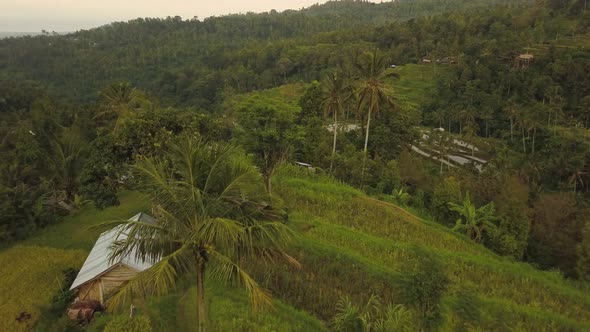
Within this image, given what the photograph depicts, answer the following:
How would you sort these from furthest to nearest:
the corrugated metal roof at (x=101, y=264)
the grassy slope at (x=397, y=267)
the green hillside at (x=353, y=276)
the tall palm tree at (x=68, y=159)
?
the tall palm tree at (x=68, y=159), the corrugated metal roof at (x=101, y=264), the grassy slope at (x=397, y=267), the green hillside at (x=353, y=276)

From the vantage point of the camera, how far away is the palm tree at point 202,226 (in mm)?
6734

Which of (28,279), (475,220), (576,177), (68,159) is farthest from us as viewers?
(576,177)

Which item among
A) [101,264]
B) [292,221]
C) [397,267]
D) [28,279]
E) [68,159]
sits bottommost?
[28,279]

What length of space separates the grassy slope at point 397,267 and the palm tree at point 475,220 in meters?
0.65

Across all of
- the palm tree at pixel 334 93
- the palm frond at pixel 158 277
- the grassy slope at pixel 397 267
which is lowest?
the grassy slope at pixel 397 267

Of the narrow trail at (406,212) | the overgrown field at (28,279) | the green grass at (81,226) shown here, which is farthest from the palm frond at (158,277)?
the narrow trail at (406,212)

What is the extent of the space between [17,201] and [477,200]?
66.9ft

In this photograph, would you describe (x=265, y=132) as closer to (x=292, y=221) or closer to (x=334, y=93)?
(x=292, y=221)

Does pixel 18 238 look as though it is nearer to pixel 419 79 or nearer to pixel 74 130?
pixel 74 130

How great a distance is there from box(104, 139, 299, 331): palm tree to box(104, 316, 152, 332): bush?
1207 millimetres

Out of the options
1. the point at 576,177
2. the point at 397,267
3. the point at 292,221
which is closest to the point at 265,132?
the point at 292,221

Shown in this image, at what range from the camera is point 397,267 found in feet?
43.8

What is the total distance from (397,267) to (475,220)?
224 inches

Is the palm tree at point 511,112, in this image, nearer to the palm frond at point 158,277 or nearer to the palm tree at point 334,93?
the palm tree at point 334,93
